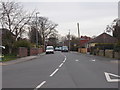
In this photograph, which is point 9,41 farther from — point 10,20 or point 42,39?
point 42,39

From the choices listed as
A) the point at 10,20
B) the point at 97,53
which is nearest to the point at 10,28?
the point at 10,20

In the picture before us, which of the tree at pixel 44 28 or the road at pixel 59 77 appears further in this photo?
the tree at pixel 44 28

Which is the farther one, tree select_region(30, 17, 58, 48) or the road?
tree select_region(30, 17, 58, 48)

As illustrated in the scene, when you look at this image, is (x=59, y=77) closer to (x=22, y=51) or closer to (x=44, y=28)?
(x=22, y=51)

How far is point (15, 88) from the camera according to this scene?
10.1 metres

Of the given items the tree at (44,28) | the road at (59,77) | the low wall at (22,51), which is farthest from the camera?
the tree at (44,28)

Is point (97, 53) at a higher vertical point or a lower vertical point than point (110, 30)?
lower

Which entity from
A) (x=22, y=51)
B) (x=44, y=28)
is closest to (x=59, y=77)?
(x=22, y=51)

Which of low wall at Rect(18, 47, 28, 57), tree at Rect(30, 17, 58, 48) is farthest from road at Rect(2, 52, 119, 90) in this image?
tree at Rect(30, 17, 58, 48)

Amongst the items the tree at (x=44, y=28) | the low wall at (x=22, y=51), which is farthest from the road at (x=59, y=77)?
the tree at (x=44, y=28)

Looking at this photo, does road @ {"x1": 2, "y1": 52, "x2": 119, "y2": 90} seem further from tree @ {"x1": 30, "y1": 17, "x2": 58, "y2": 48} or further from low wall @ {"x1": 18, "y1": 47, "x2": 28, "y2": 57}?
tree @ {"x1": 30, "y1": 17, "x2": 58, "y2": 48}

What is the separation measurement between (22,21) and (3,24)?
5.98 metres

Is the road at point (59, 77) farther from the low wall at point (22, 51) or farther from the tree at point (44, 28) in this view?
the tree at point (44, 28)

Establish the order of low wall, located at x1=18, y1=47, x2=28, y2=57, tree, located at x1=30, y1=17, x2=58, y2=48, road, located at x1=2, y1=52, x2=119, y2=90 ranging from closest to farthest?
road, located at x1=2, y1=52, x2=119, y2=90, low wall, located at x1=18, y1=47, x2=28, y2=57, tree, located at x1=30, y1=17, x2=58, y2=48
